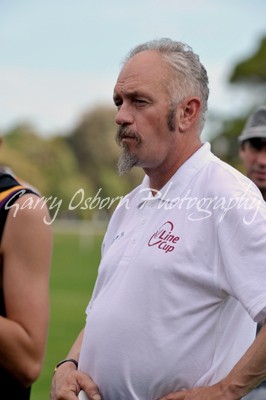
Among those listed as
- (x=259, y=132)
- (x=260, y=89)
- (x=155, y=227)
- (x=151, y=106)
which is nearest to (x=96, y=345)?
(x=155, y=227)

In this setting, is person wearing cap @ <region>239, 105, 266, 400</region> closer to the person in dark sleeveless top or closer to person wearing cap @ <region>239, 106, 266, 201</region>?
person wearing cap @ <region>239, 106, 266, 201</region>

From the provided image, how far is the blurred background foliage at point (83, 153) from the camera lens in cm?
8162

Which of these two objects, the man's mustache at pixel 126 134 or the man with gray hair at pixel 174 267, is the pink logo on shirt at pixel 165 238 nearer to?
the man with gray hair at pixel 174 267

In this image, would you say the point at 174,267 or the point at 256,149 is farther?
the point at 256,149

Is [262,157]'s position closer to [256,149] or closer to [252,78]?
[256,149]

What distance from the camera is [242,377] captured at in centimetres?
370

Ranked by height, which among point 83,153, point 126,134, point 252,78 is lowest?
point 83,153

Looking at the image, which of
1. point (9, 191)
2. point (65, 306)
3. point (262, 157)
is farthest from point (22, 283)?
point (65, 306)

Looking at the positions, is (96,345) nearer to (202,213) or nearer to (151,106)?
(202,213)

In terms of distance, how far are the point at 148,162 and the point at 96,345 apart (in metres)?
0.77

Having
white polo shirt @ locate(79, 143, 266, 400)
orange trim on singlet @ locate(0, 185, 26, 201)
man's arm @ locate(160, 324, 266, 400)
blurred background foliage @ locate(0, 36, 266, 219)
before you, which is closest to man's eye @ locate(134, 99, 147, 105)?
white polo shirt @ locate(79, 143, 266, 400)

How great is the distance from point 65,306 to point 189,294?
17059 mm

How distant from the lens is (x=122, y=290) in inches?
157

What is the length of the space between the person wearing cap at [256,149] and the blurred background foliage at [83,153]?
72.2 m
